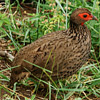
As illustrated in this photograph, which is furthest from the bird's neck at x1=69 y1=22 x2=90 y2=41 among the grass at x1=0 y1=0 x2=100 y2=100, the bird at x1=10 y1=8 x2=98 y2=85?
the grass at x1=0 y1=0 x2=100 y2=100

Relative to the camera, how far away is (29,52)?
12.1 feet

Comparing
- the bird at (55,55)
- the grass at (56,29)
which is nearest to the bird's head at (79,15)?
the bird at (55,55)

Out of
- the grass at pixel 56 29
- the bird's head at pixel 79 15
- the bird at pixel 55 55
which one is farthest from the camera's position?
the grass at pixel 56 29

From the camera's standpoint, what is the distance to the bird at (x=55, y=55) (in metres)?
3.65

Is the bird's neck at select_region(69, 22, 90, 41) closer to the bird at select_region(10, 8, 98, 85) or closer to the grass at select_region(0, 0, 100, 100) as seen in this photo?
the bird at select_region(10, 8, 98, 85)

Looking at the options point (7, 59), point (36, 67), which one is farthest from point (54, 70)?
point (7, 59)

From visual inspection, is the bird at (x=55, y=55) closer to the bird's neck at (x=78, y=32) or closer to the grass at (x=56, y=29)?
the bird's neck at (x=78, y=32)

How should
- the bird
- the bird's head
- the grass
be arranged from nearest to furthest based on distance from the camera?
the bird < the bird's head < the grass

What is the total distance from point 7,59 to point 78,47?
3.64 feet

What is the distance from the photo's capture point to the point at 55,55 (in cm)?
366

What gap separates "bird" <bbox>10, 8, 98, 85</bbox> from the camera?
365cm

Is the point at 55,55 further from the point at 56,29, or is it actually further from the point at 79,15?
the point at 56,29

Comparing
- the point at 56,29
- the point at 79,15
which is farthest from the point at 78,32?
the point at 56,29

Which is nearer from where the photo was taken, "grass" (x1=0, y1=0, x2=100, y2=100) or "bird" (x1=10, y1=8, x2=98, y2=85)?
"bird" (x1=10, y1=8, x2=98, y2=85)
